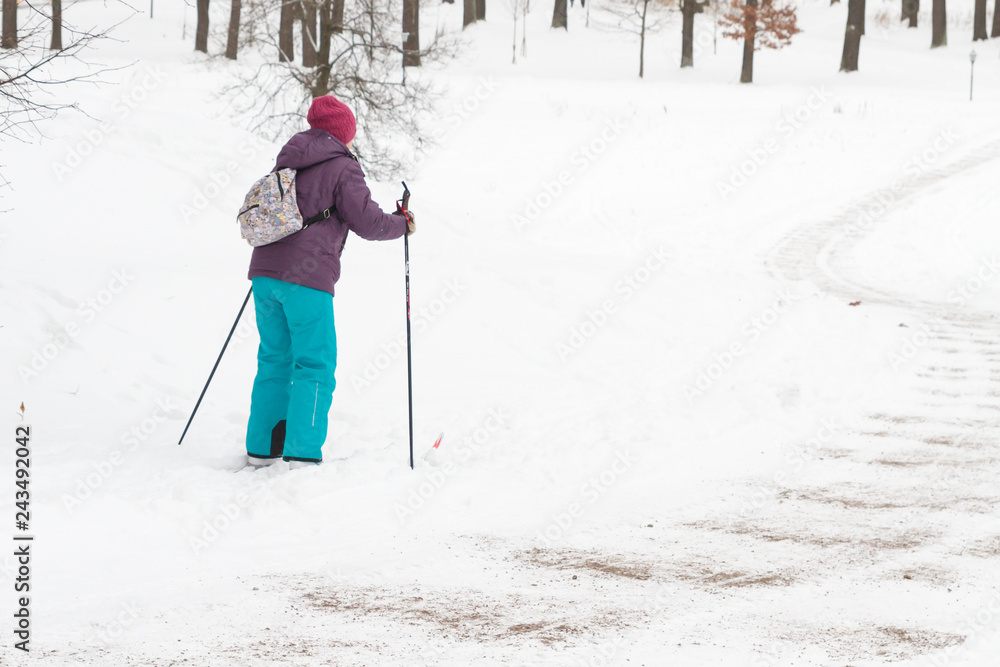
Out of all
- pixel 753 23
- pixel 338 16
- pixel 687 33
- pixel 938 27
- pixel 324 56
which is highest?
pixel 938 27

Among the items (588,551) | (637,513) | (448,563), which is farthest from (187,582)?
(637,513)

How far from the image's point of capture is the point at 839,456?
550 centimetres

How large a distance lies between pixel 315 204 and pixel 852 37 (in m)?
32.4

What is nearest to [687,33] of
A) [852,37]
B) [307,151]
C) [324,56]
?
[852,37]

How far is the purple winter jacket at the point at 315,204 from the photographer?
189 inches

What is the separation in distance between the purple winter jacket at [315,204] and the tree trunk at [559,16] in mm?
40170

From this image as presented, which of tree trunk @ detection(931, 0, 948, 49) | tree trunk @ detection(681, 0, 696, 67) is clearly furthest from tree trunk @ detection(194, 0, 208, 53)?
tree trunk @ detection(931, 0, 948, 49)

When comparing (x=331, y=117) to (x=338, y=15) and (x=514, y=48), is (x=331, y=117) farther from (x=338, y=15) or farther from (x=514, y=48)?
(x=514, y=48)

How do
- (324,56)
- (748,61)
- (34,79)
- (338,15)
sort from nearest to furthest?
(34,79) < (324,56) < (338,15) < (748,61)

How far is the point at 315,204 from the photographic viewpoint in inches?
189

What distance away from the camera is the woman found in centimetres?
482

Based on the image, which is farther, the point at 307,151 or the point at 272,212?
the point at 307,151

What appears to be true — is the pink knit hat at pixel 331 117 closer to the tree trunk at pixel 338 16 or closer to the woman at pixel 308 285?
the woman at pixel 308 285

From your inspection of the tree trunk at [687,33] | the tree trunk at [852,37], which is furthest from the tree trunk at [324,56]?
the tree trunk at [852,37]
